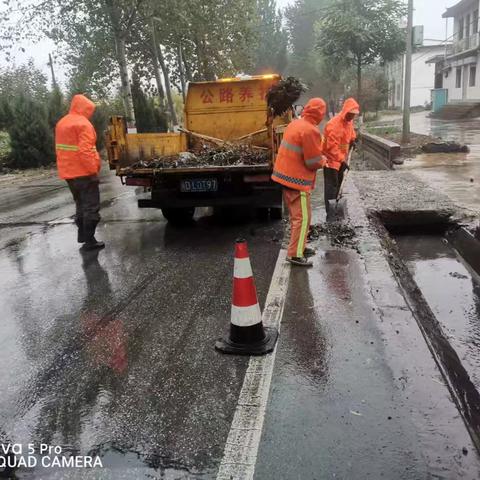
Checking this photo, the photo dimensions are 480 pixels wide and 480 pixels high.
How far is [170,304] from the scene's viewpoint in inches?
173

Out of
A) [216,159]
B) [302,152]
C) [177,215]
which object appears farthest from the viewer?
[177,215]

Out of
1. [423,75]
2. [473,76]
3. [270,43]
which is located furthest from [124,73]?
[270,43]

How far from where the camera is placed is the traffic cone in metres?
3.39

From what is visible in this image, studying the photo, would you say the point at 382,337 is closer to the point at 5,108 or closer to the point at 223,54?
the point at 5,108

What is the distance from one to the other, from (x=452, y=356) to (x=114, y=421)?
2.39 metres

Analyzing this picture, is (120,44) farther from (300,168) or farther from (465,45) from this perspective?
(465,45)

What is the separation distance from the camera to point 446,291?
208 inches

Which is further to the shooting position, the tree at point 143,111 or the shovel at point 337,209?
the tree at point 143,111

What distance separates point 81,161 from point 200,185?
5.11ft

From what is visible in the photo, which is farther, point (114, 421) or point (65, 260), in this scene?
point (65, 260)

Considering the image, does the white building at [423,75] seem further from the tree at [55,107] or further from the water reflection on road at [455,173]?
the tree at [55,107]

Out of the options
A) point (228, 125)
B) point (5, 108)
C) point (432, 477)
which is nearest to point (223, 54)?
point (5, 108)

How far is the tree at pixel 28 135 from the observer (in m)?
17.7

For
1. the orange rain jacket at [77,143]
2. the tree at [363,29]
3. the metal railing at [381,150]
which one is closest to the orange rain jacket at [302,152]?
the orange rain jacket at [77,143]
